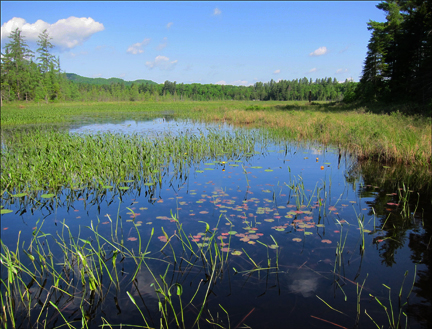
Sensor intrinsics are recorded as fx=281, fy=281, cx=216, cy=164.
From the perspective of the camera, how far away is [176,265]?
11.9 ft

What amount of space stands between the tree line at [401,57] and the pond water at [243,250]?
19.5m

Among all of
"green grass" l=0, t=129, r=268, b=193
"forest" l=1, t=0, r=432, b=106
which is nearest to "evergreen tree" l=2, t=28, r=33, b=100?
"forest" l=1, t=0, r=432, b=106

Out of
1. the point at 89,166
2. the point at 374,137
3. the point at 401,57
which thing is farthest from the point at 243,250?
the point at 401,57

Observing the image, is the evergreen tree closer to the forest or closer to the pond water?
the forest

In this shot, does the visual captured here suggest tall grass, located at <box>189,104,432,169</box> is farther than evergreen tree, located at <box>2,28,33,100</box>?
No

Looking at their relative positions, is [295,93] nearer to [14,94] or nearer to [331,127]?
[14,94]

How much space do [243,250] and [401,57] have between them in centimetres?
3203

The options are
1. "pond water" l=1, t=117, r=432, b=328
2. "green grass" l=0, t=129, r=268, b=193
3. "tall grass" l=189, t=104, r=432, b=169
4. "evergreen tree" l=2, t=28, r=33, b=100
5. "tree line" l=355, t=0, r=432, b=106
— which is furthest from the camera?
"evergreen tree" l=2, t=28, r=33, b=100

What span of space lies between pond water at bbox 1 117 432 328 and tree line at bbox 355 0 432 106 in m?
19.5

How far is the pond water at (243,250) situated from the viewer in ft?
9.47

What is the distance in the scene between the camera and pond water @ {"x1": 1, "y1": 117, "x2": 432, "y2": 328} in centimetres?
289

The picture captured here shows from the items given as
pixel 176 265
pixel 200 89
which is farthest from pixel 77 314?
pixel 200 89

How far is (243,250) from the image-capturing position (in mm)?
3959

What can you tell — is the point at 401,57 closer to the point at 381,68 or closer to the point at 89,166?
the point at 381,68
